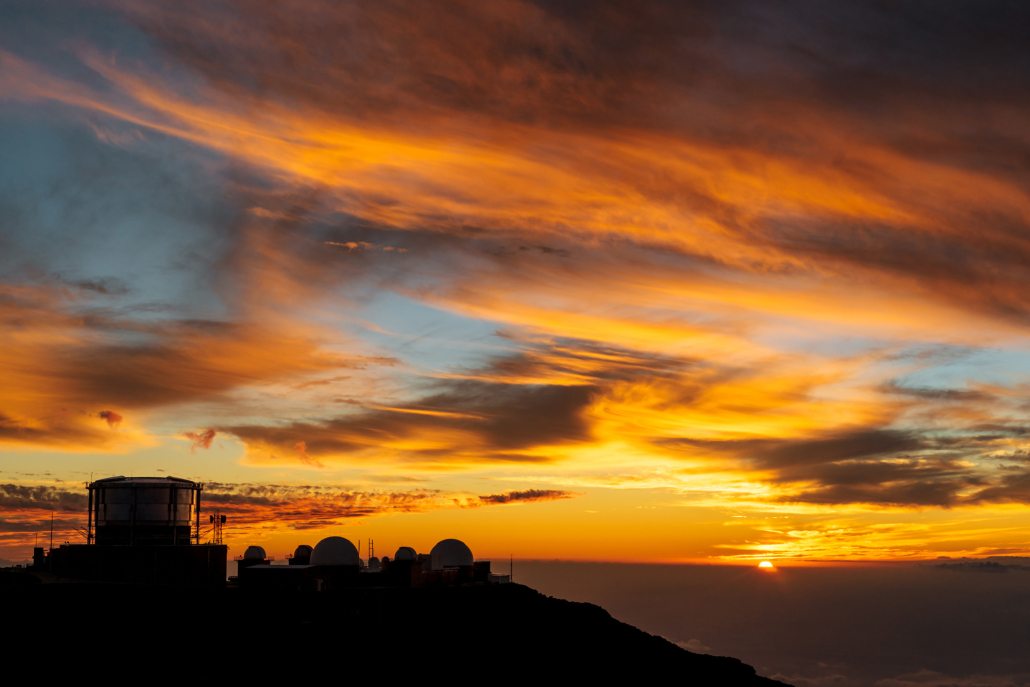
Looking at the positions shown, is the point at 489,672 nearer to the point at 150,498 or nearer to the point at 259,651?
the point at 259,651

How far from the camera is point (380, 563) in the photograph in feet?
288

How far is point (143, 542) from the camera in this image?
64.5m

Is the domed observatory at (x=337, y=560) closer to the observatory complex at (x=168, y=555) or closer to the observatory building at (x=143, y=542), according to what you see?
the observatory complex at (x=168, y=555)

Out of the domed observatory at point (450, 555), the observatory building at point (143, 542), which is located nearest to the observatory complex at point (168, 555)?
the observatory building at point (143, 542)

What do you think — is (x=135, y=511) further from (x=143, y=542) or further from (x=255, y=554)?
(x=255, y=554)

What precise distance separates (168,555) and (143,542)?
85.2 inches

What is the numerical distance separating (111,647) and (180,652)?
9.47 ft

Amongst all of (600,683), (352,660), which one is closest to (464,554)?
(600,683)

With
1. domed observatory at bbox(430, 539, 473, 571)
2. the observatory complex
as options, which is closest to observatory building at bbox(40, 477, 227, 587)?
the observatory complex

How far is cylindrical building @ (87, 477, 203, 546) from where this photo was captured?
6469 centimetres

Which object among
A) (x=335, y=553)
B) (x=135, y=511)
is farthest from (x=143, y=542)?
(x=335, y=553)

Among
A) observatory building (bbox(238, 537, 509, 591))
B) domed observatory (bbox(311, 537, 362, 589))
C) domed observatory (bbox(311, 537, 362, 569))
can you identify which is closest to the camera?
observatory building (bbox(238, 537, 509, 591))

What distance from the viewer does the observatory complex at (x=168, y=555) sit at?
204 ft

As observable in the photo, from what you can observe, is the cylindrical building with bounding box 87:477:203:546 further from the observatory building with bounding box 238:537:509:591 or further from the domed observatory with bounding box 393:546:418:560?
the domed observatory with bounding box 393:546:418:560
